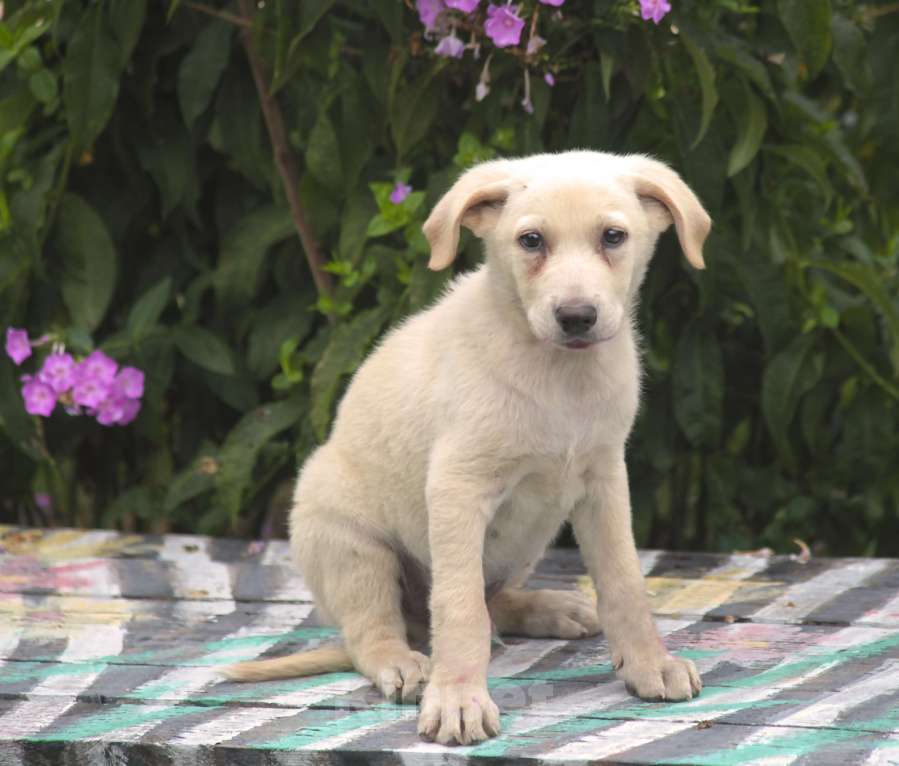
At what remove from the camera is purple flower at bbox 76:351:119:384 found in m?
4.96

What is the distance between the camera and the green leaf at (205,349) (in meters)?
4.94

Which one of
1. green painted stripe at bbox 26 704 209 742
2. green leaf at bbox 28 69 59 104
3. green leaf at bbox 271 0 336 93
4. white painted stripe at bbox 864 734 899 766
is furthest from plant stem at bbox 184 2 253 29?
white painted stripe at bbox 864 734 899 766

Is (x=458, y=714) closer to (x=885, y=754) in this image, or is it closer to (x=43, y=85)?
(x=885, y=754)

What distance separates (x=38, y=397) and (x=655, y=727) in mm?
2574

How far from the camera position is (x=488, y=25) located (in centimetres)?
425

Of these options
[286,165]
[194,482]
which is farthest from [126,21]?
[194,482]

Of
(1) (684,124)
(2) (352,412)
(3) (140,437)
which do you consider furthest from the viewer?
(3) (140,437)

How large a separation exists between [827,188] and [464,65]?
3.79ft

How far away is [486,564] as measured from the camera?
12.4 feet

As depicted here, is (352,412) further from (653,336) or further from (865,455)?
(865,455)

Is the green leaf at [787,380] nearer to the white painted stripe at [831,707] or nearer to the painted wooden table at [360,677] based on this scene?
the painted wooden table at [360,677]

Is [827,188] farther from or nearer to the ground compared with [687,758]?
farther from the ground

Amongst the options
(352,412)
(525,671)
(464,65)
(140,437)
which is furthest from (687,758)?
(140,437)

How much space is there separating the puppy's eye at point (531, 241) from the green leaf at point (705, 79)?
1.10 metres
